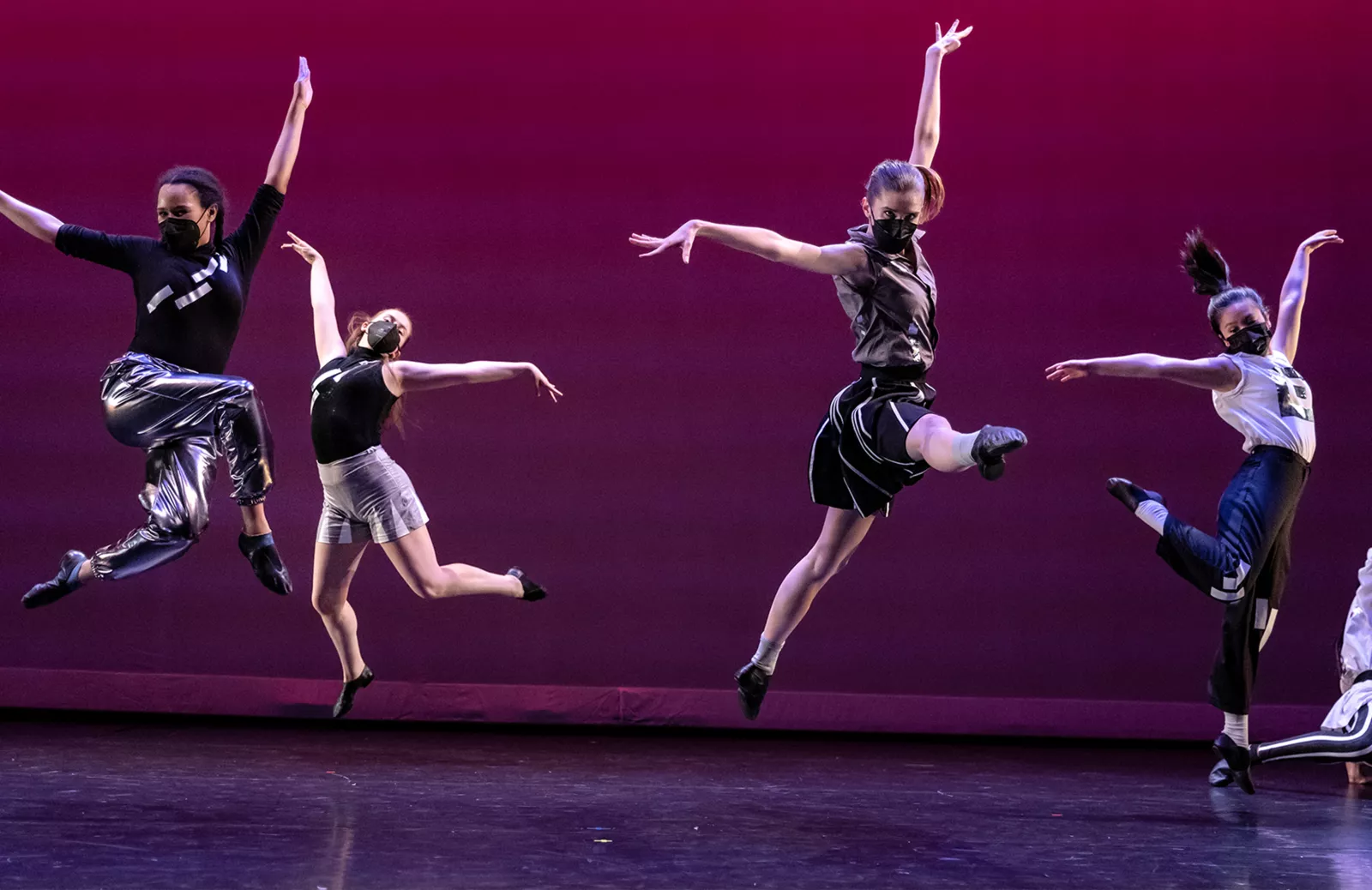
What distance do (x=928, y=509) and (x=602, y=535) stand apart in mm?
1395

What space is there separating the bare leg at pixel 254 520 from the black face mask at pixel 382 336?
62cm

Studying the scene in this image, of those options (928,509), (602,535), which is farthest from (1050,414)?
(602,535)

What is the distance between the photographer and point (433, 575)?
14.0 feet

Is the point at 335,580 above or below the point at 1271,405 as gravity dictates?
below

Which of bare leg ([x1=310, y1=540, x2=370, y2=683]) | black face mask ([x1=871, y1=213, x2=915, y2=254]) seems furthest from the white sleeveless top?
bare leg ([x1=310, y1=540, x2=370, y2=683])

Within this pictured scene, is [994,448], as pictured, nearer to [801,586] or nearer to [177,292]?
[801,586]

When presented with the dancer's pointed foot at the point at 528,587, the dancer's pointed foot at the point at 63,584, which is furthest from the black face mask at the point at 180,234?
the dancer's pointed foot at the point at 528,587

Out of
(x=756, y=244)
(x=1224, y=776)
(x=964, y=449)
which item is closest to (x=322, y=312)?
(x=756, y=244)

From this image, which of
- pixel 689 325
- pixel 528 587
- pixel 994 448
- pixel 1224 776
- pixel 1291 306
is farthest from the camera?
pixel 689 325

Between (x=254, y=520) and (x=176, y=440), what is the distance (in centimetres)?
32

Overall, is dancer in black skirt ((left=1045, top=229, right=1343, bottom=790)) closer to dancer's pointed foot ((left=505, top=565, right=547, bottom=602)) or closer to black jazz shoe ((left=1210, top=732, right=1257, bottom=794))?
black jazz shoe ((left=1210, top=732, right=1257, bottom=794))

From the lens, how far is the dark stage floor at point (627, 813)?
127 inches

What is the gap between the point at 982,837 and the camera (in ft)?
12.3

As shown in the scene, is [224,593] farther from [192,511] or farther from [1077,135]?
[1077,135]
